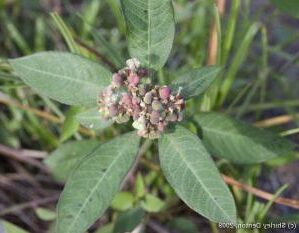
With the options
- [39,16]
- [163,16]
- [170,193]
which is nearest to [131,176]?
[170,193]

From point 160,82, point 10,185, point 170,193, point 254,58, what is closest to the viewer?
point 160,82

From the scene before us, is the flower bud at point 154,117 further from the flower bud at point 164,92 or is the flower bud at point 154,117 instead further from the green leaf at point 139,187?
the green leaf at point 139,187

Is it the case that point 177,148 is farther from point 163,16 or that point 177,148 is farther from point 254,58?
point 254,58

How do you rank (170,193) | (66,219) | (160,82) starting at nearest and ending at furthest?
(66,219), (160,82), (170,193)

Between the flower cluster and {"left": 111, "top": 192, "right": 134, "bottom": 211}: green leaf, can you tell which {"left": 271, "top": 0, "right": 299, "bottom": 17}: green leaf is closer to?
the flower cluster

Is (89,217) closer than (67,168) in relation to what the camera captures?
Yes

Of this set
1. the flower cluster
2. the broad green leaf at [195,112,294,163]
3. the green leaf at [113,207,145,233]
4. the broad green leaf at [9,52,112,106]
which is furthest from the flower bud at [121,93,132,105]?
the green leaf at [113,207,145,233]

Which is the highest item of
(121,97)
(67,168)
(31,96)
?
(121,97)

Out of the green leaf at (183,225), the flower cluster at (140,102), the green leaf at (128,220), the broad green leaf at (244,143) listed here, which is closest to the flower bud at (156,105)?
the flower cluster at (140,102)
